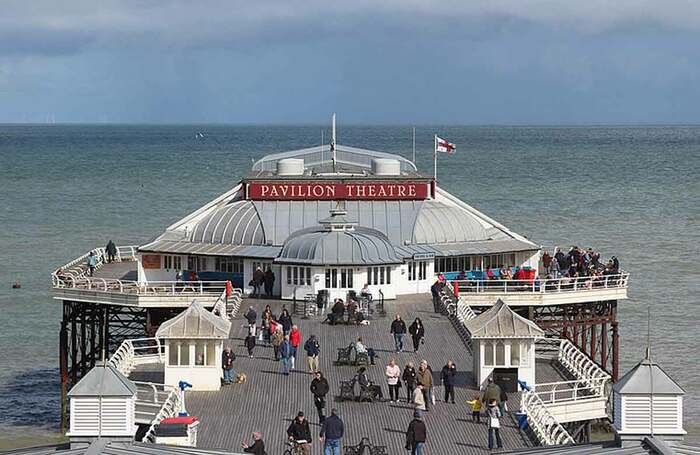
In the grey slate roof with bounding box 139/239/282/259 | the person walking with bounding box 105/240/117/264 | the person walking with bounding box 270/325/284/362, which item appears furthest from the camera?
the person walking with bounding box 105/240/117/264

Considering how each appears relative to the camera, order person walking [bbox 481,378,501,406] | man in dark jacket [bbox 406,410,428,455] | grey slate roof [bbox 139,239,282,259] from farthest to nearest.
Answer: grey slate roof [bbox 139,239,282,259]
person walking [bbox 481,378,501,406]
man in dark jacket [bbox 406,410,428,455]

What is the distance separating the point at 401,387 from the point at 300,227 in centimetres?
2165

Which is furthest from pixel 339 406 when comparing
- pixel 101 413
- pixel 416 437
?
pixel 101 413

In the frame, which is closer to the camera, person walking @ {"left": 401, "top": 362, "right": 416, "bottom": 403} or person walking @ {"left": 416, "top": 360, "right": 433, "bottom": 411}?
person walking @ {"left": 416, "top": 360, "right": 433, "bottom": 411}

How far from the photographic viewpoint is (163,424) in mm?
29453

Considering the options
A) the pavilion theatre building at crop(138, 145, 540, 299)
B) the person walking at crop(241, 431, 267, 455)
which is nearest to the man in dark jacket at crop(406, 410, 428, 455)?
the person walking at crop(241, 431, 267, 455)

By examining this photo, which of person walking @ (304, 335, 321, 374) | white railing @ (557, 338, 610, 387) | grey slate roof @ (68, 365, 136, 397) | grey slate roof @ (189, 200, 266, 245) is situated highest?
grey slate roof @ (189, 200, 266, 245)

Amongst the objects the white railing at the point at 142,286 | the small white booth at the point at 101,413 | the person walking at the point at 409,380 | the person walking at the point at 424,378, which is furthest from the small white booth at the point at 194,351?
the white railing at the point at 142,286

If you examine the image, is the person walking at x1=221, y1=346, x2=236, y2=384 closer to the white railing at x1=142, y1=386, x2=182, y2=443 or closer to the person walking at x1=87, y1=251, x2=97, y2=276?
the white railing at x1=142, y1=386, x2=182, y2=443

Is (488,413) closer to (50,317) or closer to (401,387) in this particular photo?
(401,387)

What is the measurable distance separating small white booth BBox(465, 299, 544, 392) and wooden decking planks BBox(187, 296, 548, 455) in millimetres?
614

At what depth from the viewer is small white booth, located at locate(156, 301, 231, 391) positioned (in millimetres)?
36844

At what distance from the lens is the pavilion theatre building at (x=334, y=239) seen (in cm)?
5238

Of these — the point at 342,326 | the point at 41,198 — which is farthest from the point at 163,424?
the point at 41,198
